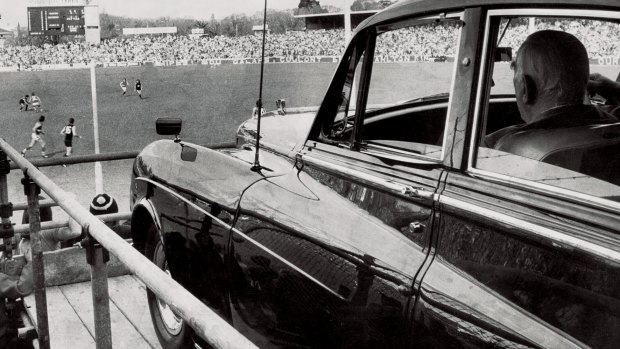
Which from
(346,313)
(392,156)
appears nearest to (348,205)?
(392,156)

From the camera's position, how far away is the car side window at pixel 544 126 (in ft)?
5.81

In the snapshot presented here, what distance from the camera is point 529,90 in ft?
6.70

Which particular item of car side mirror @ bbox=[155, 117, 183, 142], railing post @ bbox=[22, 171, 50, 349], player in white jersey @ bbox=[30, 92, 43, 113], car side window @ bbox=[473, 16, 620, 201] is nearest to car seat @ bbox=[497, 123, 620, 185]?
car side window @ bbox=[473, 16, 620, 201]

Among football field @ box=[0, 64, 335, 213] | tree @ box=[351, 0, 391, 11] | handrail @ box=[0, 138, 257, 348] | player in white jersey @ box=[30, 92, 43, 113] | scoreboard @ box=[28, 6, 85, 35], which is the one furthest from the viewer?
player in white jersey @ box=[30, 92, 43, 113]

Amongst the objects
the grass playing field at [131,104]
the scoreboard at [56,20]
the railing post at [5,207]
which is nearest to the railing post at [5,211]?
the railing post at [5,207]

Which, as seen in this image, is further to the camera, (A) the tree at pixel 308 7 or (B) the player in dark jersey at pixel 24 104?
(B) the player in dark jersey at pixel 24 104

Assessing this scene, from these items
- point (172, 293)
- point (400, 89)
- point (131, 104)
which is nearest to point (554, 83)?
point (400, 89)

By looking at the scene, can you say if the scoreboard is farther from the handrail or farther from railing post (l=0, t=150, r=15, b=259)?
the handrail

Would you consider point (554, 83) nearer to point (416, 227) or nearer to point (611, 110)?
point (611, 110)

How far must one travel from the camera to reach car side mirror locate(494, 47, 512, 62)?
1.98 meters

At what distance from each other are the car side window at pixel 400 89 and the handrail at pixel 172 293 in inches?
41.1

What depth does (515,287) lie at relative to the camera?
1.64 meters

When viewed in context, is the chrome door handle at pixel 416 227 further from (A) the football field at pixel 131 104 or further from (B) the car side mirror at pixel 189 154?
(A) the football field at pixel 131 104

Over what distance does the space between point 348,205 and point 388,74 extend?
1.88ft
